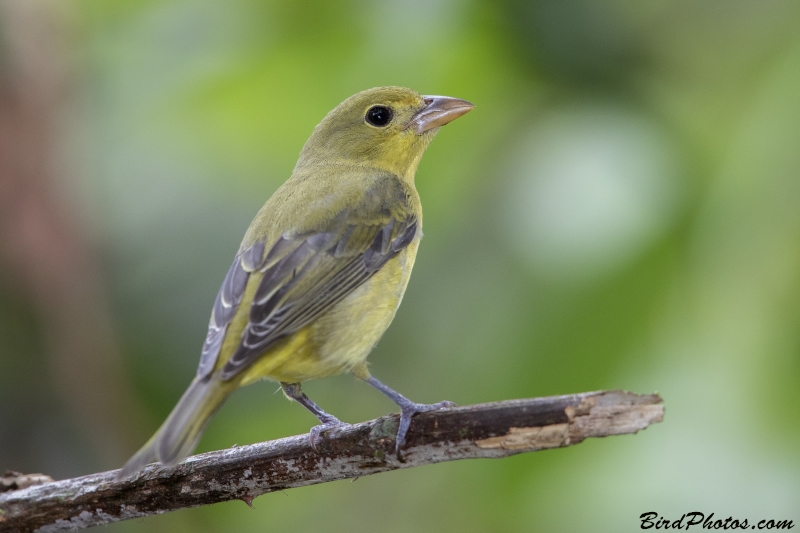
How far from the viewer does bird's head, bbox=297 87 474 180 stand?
164 inches

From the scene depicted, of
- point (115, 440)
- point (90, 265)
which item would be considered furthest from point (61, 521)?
point (90, 265)

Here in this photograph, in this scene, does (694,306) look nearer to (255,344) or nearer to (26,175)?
(255,344)

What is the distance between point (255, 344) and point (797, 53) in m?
2.16

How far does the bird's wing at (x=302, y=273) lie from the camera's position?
2.97 m

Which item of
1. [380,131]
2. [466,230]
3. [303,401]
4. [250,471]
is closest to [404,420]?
[250,471]

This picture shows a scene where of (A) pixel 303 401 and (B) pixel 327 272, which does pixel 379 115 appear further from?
(A) pixel 303 401

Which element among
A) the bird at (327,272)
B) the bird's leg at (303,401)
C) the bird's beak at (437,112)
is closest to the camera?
the bird at (327,272)

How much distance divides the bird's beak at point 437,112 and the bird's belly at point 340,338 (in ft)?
2.71

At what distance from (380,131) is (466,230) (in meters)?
0.65

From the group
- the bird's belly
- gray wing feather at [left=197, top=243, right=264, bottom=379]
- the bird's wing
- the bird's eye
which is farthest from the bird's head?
gray wing feather at [left=197, top=243, right=264, bottom=379]

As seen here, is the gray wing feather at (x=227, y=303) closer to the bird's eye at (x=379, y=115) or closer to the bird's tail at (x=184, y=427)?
the bird's tail at (x=184, y=427)

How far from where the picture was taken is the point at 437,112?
4.01 metres

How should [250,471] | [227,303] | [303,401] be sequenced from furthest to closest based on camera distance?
[303,401], [227,303], [250,471]

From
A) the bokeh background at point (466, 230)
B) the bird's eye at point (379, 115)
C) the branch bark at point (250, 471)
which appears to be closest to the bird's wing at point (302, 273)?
the branch bark at point (250, 471)
